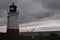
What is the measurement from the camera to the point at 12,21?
28109 millimetres

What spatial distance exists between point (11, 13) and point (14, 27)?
5.35ft

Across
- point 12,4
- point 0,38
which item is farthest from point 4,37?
point 12,4

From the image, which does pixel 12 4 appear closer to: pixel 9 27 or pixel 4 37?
pixel 9 27

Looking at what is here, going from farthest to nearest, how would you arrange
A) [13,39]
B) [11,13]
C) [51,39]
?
[11,13] → [51,39] → [13,39]

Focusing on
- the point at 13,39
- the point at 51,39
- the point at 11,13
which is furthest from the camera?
the point at 11,13

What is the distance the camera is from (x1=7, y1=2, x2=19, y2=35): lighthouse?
2791cm

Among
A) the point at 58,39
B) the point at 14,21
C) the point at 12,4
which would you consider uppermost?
the point at 12,4

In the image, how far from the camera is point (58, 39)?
85.8 ft

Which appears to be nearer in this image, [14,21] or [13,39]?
[13,39]

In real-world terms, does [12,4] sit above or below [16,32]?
above

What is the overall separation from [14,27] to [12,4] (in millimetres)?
2757

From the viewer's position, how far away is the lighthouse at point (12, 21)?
27.9 metres

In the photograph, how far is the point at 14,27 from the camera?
1107 inches

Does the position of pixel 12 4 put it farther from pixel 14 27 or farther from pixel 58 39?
pixel 58 39
